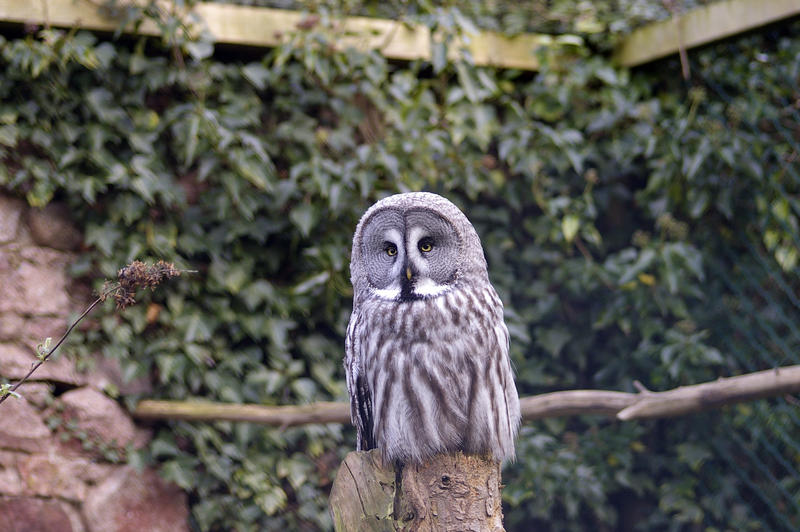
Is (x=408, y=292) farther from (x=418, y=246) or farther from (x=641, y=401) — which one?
(x=641, y=401)

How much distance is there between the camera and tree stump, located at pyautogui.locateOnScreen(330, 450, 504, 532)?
4.50 ft

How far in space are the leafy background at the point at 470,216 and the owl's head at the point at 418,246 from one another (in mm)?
934

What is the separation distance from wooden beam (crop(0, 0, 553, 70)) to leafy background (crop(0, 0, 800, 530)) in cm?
6

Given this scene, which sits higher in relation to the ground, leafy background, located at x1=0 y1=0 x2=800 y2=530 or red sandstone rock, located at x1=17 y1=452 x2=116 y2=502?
leafy background, located at x1=0 y1=0 x2=800 y2=530

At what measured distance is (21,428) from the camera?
238cm

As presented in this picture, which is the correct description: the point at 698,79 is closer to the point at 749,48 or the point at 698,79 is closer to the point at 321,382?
the point at 749,48

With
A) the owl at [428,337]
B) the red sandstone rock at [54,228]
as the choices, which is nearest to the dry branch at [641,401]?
the owl at [428,337]

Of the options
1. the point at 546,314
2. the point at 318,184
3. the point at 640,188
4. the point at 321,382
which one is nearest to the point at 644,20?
the point at 640,188

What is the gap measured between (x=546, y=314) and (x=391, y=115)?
100cm

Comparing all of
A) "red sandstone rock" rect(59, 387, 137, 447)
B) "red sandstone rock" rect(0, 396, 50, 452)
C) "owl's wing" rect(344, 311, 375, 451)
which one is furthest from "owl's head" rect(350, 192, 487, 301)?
"red sandstone rock" rect(0, 396, 50, 452)

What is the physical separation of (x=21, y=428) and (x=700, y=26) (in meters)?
2.66

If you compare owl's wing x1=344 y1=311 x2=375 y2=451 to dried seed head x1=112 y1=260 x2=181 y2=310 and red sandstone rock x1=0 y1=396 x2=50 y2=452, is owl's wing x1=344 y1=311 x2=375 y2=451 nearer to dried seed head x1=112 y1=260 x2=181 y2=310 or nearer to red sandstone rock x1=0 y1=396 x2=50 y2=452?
dried seed head x1=112 y1=260 x2=181 y2=310

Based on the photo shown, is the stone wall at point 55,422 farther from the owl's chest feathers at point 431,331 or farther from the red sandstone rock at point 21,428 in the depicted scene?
the owl's chest feathers at point 431,331

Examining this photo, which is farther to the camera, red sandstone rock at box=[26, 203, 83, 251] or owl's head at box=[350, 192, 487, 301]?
red sandstone rock at box=[26, 203, 83, 251]
